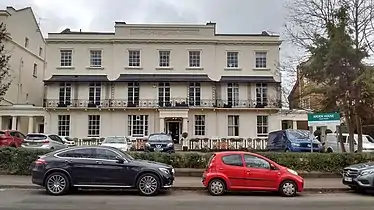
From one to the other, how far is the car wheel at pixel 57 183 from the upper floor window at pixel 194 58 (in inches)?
1138

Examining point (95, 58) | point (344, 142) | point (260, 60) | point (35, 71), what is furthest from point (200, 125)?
point (35, 71)

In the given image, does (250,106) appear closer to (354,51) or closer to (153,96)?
(153,96)

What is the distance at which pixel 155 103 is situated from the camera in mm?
39031

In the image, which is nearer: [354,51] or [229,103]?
[354,51]

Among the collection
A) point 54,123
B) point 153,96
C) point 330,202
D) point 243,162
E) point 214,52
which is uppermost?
point 214,52

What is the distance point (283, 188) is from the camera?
530 inches

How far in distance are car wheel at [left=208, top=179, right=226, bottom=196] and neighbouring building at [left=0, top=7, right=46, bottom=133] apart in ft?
97.5

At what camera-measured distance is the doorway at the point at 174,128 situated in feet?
129

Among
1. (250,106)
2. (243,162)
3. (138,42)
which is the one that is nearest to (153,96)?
(138,42)

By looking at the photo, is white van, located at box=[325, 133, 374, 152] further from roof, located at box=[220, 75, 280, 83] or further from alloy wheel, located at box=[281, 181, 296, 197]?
alloy wheel, located at box=[281, 181, 296, 197]

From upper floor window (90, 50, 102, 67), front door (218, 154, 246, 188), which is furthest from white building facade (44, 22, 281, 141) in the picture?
front door (218, 154, 246, 188)

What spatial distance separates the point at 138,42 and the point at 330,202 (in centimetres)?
3105

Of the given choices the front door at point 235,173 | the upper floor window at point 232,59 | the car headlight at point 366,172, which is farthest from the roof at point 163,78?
the front door at point 235,173

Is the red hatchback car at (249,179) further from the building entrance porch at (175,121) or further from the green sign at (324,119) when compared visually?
the building entrance porch at (175,121)
